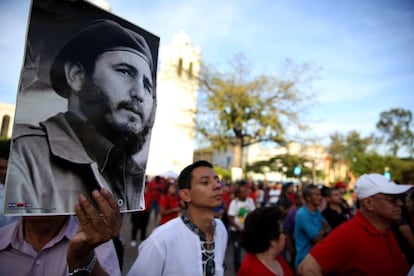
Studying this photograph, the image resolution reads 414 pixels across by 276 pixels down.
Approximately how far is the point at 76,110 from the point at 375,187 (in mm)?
2743

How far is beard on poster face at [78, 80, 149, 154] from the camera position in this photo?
3.83ft

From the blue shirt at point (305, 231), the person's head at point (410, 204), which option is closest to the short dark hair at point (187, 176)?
the blue shirt at point (305, 231)

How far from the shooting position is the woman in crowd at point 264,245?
2.66 meters

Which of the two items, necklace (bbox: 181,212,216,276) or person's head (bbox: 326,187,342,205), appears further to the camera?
person's head (bbox: 326,187,342,205)

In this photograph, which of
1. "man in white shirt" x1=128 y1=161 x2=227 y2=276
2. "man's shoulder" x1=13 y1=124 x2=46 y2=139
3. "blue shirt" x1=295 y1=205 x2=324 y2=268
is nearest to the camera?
"man's shoulder" x1=13 y1=124 x2=46 y2=139

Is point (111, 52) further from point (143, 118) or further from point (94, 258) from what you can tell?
point (94, 258)

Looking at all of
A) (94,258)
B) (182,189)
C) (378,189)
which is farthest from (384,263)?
(94,258)

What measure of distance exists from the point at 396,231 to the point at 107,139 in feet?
12.7

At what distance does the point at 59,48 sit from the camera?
1.11 meters

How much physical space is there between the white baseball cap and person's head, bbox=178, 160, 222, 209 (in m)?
1.38

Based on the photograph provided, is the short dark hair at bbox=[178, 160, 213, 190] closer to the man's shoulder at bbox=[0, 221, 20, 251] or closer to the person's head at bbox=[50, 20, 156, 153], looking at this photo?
the man's shoulder at bbox=[0, 221, 20, 251]

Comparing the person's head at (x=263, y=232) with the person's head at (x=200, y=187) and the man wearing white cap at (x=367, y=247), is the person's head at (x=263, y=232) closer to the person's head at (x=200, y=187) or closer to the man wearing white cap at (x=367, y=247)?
the man wearing white cap at (x=367, y=247)

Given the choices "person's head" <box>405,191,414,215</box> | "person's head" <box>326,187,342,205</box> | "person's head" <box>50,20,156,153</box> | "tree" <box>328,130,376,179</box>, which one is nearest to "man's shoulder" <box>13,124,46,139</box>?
"person's head" <box>50,20,156,153</box>

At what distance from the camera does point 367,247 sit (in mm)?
2609
